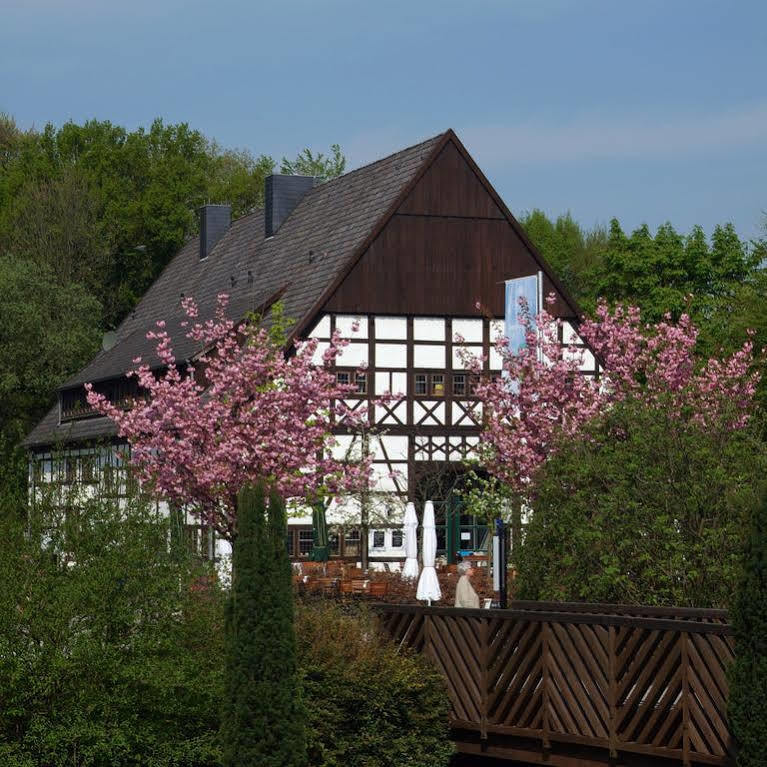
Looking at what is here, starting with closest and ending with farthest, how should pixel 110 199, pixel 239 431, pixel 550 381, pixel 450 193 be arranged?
pixel 239 431, pixel 550 381, pixel 450 193, pixel 110 199

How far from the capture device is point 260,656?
17.2m

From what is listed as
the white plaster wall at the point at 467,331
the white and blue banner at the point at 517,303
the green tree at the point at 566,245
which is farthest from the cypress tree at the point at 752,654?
the green tree at the point at 566,245

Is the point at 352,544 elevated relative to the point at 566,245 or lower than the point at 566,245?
lower

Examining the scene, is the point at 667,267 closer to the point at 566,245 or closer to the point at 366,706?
the point at 566,245

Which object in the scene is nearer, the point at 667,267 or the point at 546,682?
the point at 546,682

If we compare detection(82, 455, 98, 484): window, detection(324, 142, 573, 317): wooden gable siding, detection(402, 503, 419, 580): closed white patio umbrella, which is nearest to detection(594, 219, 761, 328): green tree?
detection(324, 142, 573, 317): wooden gable siding

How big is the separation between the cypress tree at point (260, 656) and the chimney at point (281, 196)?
3432 centimetres

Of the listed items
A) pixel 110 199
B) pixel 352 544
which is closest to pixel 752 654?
pixel 352 544

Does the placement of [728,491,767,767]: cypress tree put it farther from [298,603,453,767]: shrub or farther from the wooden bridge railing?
[298,603,453,767]: shrub

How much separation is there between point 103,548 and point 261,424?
1582 cm

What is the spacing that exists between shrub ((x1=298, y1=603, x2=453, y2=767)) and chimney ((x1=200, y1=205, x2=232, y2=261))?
128ft

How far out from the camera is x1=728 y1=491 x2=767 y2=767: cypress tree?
14.6 metres

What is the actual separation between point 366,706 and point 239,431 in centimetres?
1532

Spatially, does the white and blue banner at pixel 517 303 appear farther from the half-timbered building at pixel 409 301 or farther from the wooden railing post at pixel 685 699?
the wooden railing post at pixel 685 699
